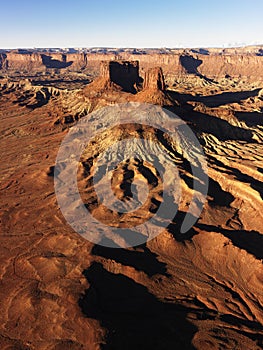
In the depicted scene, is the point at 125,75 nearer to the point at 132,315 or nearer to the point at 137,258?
the point at 137,258

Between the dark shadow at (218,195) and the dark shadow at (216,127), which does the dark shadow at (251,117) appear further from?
the dark shadow at (218,195)


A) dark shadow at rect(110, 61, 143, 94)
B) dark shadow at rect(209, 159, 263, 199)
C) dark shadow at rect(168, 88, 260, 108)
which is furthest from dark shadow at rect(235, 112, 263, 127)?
dark shadow at rect(110, 61, 143, 94)

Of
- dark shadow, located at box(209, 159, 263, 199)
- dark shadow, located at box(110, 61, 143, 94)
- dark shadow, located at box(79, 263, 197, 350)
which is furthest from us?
dark shadow, located at box(110, 61, 143, 94)

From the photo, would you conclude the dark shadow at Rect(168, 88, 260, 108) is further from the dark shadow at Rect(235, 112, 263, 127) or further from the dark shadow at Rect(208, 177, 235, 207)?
the dark shadow at Rect(208, 177, 235, 207)

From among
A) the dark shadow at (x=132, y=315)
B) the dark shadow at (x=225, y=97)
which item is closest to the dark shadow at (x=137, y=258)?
the dark shadow at (x=132, y=315)

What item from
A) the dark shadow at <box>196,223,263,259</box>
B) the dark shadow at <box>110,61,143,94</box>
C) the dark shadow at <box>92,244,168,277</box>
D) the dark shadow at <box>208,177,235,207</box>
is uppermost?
the dark shadow at <box>110,61,143,94</box>

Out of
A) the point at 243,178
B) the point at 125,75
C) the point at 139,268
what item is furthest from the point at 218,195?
the point at 125,75

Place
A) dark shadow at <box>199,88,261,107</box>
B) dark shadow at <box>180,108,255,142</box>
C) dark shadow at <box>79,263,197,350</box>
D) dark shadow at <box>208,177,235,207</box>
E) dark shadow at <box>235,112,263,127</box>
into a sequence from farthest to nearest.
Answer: dark shadow at <box>199,88,261,107</box>, dark shadow at <box>235,112,263,127</box>, dark shadow at <box>180,108,255,142</box>, dark shadow at <box>208,177,235,207</box>, dark shadow at <box>79,263,197,350</box>
